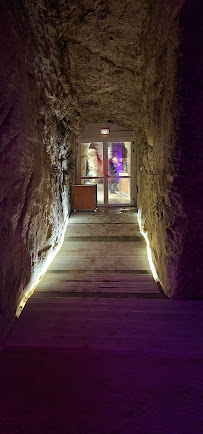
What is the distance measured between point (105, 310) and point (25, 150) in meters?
1.94

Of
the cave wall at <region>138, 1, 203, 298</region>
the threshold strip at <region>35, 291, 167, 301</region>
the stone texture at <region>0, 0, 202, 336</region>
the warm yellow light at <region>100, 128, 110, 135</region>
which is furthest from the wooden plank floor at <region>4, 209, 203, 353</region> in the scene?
the warm yellow light at <region>100, 128, 110, 135</region>

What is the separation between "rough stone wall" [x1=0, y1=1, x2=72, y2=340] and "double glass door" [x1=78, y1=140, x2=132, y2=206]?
8.86ft

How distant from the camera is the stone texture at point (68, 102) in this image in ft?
8.04

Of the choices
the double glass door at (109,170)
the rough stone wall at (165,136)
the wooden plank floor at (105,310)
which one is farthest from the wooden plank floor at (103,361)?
the double glass door at (109,170)

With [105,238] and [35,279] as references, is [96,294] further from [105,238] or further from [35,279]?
[105,238]

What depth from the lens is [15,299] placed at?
8.63 feet

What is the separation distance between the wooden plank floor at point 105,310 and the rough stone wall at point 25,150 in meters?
0.26

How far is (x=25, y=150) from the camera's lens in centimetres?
283

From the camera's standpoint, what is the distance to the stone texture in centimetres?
245

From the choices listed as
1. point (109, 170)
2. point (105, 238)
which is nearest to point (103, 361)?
point (105, 238)

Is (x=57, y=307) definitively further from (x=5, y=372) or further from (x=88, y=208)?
(x=88, y=208)

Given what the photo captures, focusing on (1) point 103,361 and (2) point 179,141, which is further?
(2) point 179,141

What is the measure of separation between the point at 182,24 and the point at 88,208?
460cm

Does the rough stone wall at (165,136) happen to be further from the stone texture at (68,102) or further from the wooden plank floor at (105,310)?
the wooden plank floor at (105,310)
